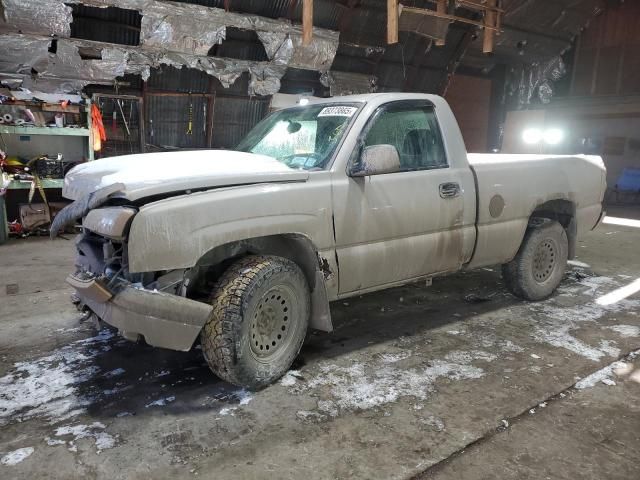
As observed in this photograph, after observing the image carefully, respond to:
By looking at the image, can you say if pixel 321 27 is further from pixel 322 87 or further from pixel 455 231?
pixel 455 231

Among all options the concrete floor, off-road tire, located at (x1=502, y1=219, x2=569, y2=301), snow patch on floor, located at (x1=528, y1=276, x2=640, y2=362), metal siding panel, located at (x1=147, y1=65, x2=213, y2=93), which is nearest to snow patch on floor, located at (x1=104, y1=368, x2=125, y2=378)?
the concrete floor

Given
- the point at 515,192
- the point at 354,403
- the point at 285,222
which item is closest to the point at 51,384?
the point at 285,222

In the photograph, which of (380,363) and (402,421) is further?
(380,363)

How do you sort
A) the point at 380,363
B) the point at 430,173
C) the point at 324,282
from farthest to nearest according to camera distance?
the point at 430,173 < the point at 380,363 < the point at 324,282

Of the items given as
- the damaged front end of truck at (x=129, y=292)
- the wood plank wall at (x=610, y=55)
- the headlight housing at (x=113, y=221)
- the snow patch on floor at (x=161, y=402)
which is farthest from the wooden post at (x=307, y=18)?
the wood plank wall at (x=610, y=55)

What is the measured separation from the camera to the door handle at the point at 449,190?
3.88 meters

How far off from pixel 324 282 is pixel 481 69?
47.0ft

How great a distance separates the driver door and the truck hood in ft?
1.70

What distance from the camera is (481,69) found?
15336 mm

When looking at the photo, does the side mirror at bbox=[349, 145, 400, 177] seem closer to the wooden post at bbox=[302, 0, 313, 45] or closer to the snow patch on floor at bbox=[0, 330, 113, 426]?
the snow patch on floor at bbox=[0, 330, 113, 426]

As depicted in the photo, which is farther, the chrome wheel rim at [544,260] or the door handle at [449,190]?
the chrome wheel rim at [544,260]

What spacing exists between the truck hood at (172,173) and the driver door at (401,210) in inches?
20.4

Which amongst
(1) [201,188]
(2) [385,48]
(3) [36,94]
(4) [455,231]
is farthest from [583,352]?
(2) [385,48]

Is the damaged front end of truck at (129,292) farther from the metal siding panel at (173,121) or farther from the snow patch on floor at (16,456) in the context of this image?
the metal siding panel at (173,121)
